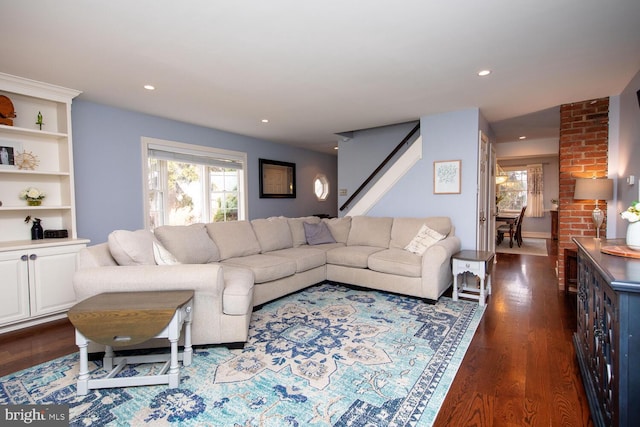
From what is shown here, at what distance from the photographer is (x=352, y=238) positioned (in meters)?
4.79

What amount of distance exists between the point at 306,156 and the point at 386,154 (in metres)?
2.19

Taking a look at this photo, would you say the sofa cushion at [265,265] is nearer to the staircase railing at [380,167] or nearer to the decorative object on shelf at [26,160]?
the decorative object on shelf at [26,160]

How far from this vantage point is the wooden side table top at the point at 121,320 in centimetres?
180

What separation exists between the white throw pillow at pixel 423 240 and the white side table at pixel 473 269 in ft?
1.00

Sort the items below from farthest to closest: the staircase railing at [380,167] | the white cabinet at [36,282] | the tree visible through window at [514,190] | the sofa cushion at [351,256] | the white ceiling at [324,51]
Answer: the tree visible through window at [514,190] → the staircase railing at [380,167] → the sofa cushion at [351,256] → the white cabinet at [36,282] → the white ceiling at [324,51]

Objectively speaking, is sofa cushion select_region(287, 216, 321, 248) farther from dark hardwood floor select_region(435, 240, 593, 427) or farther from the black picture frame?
dark hardwood floor select_region(435, 240, 593, 427)

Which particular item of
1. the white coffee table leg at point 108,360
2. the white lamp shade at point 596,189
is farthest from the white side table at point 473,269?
the white coffee table leg at point 108,360

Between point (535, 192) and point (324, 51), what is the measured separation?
9.06 m

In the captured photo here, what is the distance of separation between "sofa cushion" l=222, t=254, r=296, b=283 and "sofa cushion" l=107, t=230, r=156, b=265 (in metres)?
1.02

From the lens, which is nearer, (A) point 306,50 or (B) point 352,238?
(A) point 306,50

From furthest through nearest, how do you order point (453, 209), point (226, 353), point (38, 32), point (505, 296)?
1. point (453, 209)
2. point (505, 296)
3. point (226, 353)
4. point (38, 32)

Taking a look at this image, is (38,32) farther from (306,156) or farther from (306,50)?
(306,156)

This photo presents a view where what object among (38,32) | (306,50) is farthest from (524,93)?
(38,32)

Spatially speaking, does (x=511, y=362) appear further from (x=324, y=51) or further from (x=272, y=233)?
(x=272, y=233)
